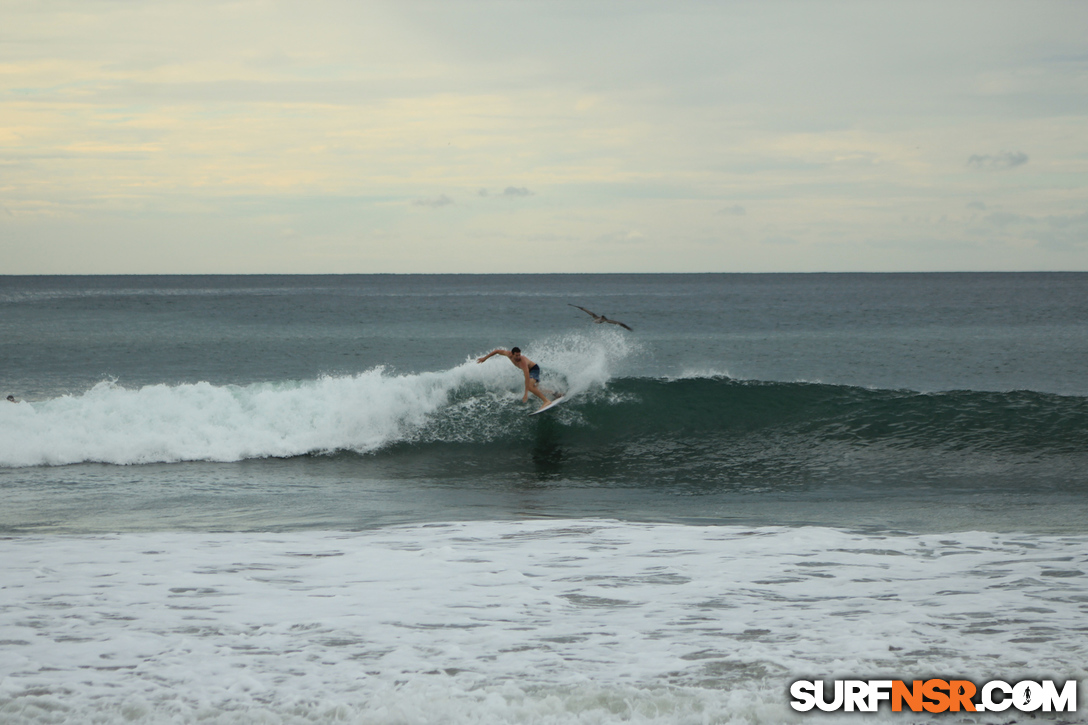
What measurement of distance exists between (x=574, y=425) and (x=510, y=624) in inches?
398

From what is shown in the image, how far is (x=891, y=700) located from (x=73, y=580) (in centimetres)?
642

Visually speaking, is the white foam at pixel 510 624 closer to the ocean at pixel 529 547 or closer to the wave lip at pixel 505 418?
the ocean at pixel 529 547

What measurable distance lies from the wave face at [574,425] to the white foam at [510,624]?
5539 mm

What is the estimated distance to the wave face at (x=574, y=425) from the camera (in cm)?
1384

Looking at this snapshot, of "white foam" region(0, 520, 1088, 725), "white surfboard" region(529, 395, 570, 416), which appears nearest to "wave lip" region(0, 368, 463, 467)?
"white surfboard" region(529, 395, 570, 416)

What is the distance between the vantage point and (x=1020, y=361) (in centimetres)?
2850

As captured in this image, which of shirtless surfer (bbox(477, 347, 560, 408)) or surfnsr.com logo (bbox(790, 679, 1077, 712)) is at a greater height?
shirtless surfer (bbox(477, 347, 560, 408))

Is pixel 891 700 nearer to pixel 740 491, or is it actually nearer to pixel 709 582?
pixel 709 582

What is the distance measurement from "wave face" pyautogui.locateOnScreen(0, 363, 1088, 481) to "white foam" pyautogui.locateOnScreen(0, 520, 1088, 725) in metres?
5.54

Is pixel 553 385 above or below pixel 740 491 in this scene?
above

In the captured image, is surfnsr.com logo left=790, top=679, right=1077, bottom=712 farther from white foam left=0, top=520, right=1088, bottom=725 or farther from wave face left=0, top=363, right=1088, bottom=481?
wave face left=0, top=363, right=1088, bottom=481

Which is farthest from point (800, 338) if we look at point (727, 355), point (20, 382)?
point (20, 382)

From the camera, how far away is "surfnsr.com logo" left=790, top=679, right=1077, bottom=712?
4.61 meters

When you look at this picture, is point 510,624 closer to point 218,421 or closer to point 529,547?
point 529,547
